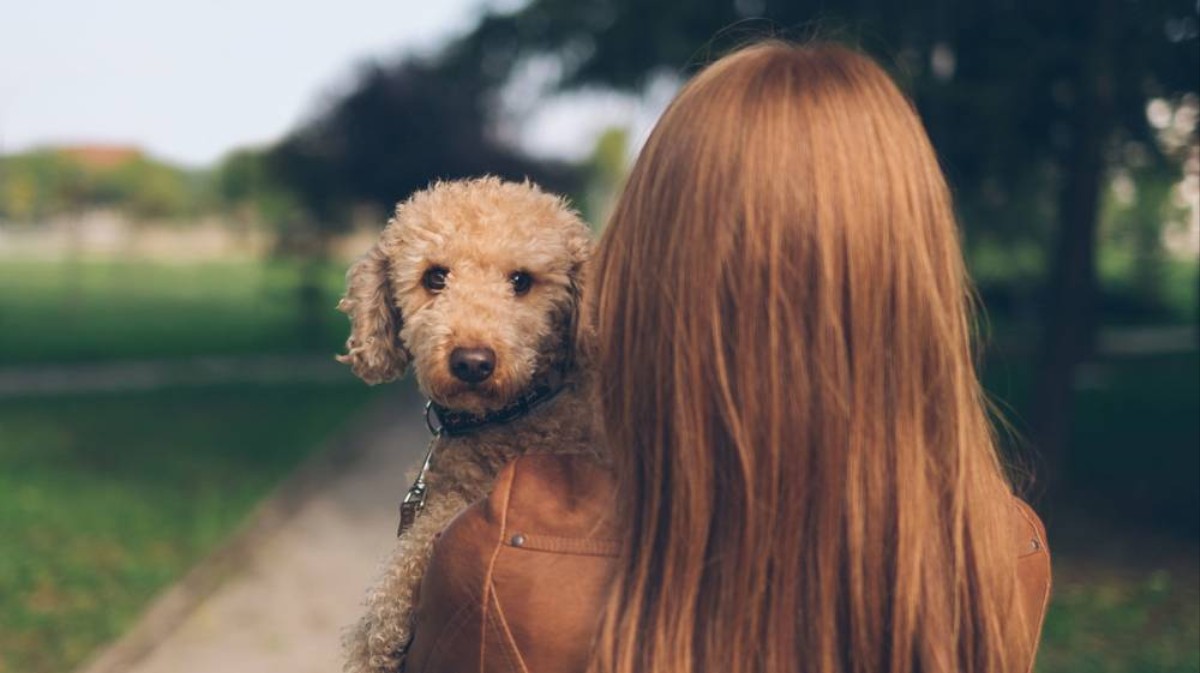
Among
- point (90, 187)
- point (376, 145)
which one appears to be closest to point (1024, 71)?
point (376, 145)

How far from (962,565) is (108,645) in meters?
5.30

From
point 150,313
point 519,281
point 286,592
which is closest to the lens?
point 519,281

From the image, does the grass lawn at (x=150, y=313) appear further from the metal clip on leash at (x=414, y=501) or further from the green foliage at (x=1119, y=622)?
the metal clip on leash at (x=414, y=501)

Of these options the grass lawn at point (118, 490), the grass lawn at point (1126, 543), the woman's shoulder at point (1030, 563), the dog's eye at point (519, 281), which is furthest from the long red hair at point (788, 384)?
the grass lawn at point (118, 490)

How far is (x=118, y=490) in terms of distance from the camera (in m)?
9.45

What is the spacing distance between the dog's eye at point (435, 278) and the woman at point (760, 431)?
1.67 feet

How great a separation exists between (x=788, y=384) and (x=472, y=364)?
53 cm

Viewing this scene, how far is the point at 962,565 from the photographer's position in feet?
4.69

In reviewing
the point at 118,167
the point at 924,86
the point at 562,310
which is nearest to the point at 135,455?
the point at 924,86

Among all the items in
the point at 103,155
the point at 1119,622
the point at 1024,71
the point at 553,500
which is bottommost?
the point at 103,155

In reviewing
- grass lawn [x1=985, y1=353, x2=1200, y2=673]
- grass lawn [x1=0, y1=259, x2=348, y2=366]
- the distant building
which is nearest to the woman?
grass lawn [x1=985, y1=353, x2=1200, y2=673]

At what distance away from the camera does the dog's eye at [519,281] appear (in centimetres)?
185

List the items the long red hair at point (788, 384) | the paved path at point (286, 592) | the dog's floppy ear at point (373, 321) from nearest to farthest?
the long red hair at point (788, 384) → the dog's floppy ear at point (373, 321) → the paved path at point (286, 592)

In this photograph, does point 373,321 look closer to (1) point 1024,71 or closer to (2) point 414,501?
(2) point 414,501
